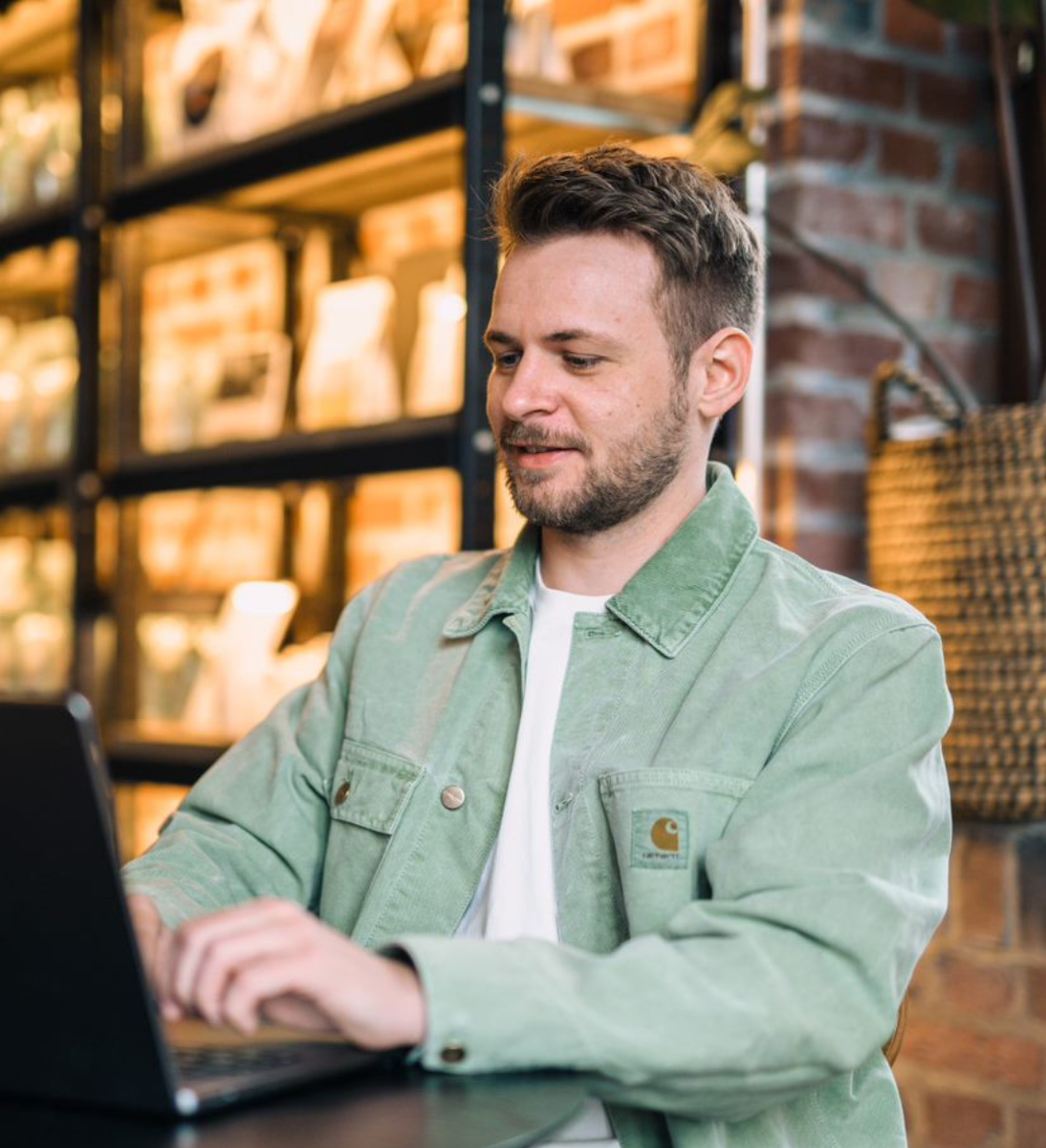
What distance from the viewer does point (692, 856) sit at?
1347mm

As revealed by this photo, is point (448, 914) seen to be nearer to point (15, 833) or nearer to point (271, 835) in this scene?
point (271, 835)

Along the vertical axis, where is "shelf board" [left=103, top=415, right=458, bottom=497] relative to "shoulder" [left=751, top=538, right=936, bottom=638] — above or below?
above

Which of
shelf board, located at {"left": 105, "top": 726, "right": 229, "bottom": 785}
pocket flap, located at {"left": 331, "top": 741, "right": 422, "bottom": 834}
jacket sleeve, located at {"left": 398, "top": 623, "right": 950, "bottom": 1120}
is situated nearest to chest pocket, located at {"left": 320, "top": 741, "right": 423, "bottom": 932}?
pocket flap, located at {"left": 331, "top": 741, "right": 422, "bottom": 834}

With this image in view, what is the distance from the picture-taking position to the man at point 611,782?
1.10 metres

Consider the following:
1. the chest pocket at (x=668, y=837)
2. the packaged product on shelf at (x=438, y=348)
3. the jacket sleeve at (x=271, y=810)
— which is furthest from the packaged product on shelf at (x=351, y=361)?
the chest pocket at (x=668, y=837)

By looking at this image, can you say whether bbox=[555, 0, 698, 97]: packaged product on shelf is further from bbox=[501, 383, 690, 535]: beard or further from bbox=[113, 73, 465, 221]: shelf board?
bbox=[501, 383, 690, 535]: beard

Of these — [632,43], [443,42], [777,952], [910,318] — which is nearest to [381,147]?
[443,42]

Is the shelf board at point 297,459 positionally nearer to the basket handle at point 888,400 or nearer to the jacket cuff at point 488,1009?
the basket handle at point 888,400

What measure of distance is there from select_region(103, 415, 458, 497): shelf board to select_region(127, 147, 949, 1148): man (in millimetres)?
620

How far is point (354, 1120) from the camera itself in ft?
3.11

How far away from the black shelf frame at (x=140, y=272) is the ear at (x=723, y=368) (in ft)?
2.11

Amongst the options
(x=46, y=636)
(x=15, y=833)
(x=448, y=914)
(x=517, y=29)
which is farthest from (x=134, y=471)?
(x=15, y=833)

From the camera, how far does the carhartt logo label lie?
1.35 m

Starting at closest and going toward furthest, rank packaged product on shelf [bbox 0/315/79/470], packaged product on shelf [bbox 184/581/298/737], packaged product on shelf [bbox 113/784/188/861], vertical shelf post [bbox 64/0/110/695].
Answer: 1. packaged product on shelf [bbox 184/581/298/737]
2. packaged product on shelf [bbox 113/784/188/861]
3. vertical shelf post [bbox 64/0/110/695]
4. packaged product on shelf [bbox 0/315/79/470]
